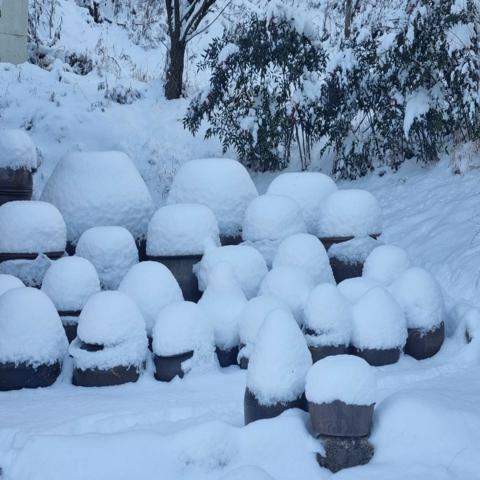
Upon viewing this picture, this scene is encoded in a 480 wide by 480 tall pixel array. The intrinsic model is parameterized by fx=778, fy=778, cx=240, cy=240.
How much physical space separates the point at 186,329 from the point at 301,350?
1.18 m

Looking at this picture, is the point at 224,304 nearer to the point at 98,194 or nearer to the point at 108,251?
the point at 108,251

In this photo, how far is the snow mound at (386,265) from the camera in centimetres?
576

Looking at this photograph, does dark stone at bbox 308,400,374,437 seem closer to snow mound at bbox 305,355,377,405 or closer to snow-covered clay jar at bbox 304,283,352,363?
snow mound at bbox 305,355,377,405

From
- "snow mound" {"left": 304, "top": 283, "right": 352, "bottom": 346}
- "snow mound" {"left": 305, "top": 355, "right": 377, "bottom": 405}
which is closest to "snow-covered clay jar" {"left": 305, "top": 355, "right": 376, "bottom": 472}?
"snow mound" {"left": 305, "top": 355, "right": 377, "bottom": 405}

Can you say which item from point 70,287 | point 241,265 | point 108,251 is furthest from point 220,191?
point 70,287

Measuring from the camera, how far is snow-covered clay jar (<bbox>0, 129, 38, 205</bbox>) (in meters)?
6.38

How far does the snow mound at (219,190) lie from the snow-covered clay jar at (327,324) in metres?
1.66

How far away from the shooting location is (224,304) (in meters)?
5.25

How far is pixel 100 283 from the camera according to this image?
5.75 metres

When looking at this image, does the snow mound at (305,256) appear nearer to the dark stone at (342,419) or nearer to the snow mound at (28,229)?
the snow mound at (28,229)

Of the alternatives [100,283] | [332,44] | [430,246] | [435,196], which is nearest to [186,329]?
[100,283]

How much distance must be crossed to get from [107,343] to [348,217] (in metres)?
2.36

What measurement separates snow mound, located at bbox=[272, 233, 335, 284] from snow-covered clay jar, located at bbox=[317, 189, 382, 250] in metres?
0.44

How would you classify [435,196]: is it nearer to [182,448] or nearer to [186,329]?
[186,329]
